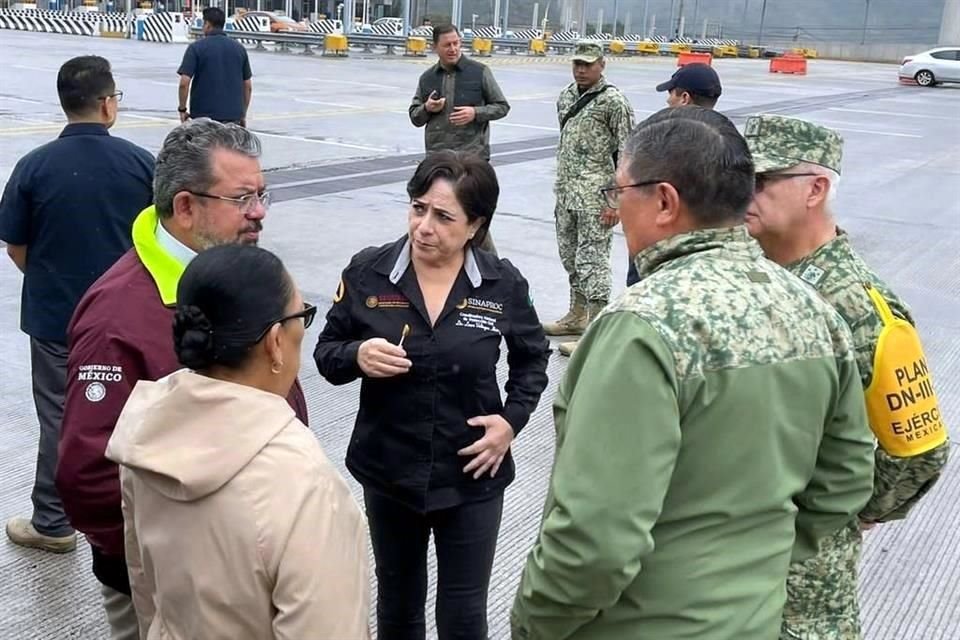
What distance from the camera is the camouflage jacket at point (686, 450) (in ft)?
5.29

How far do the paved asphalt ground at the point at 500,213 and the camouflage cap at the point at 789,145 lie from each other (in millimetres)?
2000

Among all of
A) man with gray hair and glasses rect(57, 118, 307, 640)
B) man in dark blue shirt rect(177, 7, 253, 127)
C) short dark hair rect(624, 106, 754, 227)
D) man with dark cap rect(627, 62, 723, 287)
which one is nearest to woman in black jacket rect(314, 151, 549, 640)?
man with gray hair and glasses rect(57, 118, 307, 640)

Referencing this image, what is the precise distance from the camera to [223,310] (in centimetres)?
176

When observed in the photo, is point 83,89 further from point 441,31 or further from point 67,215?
point 441,31

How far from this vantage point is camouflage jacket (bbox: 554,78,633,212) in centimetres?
619

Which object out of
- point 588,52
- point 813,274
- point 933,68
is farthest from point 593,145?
point 933,68

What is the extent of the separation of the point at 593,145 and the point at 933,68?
32.1m

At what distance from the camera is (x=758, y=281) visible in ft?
5.74

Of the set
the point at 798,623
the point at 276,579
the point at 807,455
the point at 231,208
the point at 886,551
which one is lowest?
the point at 886,551

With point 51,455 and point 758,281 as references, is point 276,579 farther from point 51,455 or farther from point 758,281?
A: point 51,455

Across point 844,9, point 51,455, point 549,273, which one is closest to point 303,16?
point 844,9

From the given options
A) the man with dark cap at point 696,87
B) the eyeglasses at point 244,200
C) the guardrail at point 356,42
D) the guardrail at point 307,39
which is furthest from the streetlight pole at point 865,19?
the eyeglasses at point 244,200

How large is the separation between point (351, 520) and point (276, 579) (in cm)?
16

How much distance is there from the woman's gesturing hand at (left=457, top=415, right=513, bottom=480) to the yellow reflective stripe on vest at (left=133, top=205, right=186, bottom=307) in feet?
2.88
